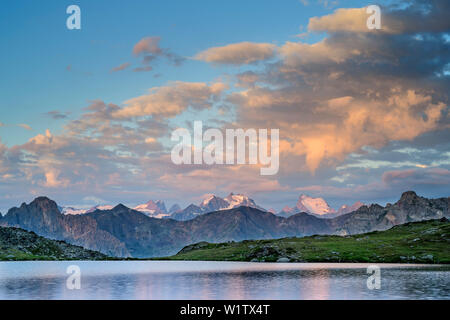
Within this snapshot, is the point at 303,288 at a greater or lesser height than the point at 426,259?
greater

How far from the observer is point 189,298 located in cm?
6116
